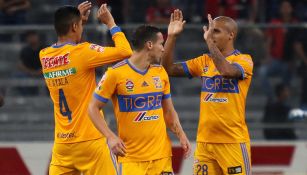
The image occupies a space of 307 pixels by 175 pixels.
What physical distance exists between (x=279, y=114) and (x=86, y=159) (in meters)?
5.14

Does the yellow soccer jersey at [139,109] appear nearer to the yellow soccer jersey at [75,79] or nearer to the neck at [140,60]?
the neck at [140,60]

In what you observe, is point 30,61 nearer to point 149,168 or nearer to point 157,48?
point 157,48

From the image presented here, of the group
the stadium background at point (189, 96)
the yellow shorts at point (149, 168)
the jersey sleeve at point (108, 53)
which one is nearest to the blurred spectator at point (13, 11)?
the stadium background at point (189, 96)

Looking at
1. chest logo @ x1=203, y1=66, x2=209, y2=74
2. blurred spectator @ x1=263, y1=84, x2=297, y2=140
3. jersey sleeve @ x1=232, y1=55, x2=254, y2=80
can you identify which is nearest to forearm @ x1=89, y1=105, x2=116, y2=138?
chest logo @ x1=203, y1=66, x2=209, y2=74

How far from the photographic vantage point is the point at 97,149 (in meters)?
10.6

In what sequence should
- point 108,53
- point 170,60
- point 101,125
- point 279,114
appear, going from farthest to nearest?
1. point 279,114
2. point 170,60
3. point 108,53
4. point 101,125

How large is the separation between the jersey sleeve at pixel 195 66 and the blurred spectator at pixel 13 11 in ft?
18.6

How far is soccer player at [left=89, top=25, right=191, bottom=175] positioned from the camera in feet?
32.9

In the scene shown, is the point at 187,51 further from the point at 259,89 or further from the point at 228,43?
the point at 228,43

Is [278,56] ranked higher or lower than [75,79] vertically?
lower

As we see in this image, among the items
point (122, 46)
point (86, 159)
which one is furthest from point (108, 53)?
point (86, 159)

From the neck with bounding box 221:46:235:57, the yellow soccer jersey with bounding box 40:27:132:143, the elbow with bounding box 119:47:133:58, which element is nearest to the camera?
the elbow with bounding box 119:47:133:58

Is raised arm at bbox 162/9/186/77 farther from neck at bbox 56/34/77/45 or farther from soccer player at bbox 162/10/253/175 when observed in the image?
neck at bbox 56/34/77/45

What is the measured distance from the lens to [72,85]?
34.6ft
